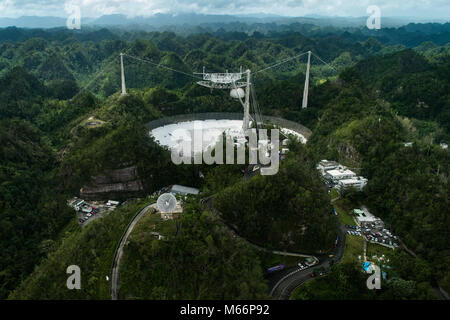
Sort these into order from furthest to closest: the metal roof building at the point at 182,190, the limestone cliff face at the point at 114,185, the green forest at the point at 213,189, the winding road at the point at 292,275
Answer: the limestone cliff face at the point at 114,185 < the metal roof building at the point at 182,190 < the winding road at the point at 292,275 < the green forest at the point at 213,189

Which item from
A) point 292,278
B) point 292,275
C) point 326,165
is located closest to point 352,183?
point 326,165

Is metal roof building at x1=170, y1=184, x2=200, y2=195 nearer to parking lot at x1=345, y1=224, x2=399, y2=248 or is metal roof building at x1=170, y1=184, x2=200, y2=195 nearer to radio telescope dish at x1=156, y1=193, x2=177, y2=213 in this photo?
radio telescope dish at x1=156, y1=193, x2=177, y2=213

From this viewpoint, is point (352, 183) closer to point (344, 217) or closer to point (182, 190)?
point (344, 217)

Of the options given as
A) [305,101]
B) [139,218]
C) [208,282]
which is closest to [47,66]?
[305,101]

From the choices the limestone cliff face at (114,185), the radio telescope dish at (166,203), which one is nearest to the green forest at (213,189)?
the limestone cliff face at (114,185)

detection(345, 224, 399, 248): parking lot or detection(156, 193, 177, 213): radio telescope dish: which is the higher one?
detection(156, 193, 177, 213): radio telescope dish

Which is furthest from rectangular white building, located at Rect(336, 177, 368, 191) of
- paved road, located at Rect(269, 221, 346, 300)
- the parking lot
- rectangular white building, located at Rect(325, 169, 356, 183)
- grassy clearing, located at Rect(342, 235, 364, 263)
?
paved road, located at Rect(269, 221, 346, 300)

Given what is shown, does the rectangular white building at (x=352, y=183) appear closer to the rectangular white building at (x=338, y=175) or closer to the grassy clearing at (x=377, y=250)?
the rectangular white building at (x=338, y=175)

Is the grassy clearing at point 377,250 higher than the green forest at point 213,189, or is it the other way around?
the green forest at point 213,189
